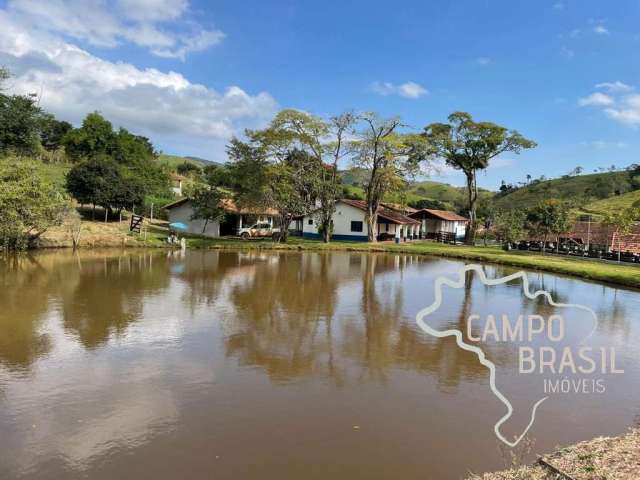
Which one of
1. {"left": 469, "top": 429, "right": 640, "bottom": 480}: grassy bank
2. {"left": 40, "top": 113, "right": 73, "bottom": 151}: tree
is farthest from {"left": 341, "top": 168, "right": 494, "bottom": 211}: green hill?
{"left": 40, "top": 113, "right": 73, "bottom": 151}: tree

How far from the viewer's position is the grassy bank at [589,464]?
443 cm

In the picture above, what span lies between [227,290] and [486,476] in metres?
Result: 12.2

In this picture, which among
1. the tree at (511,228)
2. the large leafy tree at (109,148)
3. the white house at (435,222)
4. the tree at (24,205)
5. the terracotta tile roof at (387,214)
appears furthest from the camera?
the white house at (435,222)

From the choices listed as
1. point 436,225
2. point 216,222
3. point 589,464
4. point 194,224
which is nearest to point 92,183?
point 194,224

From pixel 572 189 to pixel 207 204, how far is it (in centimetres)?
6117

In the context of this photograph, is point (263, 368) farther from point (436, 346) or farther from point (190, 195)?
point (190, 195)

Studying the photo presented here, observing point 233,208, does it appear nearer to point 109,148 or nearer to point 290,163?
point 290,163

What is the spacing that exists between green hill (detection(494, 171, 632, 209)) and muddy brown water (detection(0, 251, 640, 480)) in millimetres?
57824

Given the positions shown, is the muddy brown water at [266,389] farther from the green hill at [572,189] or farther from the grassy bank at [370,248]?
the green hill at [572,189]

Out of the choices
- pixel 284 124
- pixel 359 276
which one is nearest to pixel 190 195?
pixel 284 124

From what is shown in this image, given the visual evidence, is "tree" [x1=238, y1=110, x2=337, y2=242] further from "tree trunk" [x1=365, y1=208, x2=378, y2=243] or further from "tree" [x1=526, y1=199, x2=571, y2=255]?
"tree" [x1=526, y1=199, x2=571, y2=255]

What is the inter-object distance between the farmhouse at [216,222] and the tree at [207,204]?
4.61 feet

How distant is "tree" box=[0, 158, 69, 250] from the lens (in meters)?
22.6

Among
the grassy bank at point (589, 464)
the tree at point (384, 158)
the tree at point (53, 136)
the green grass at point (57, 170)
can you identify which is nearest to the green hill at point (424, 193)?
the tree at point (384, 158)
